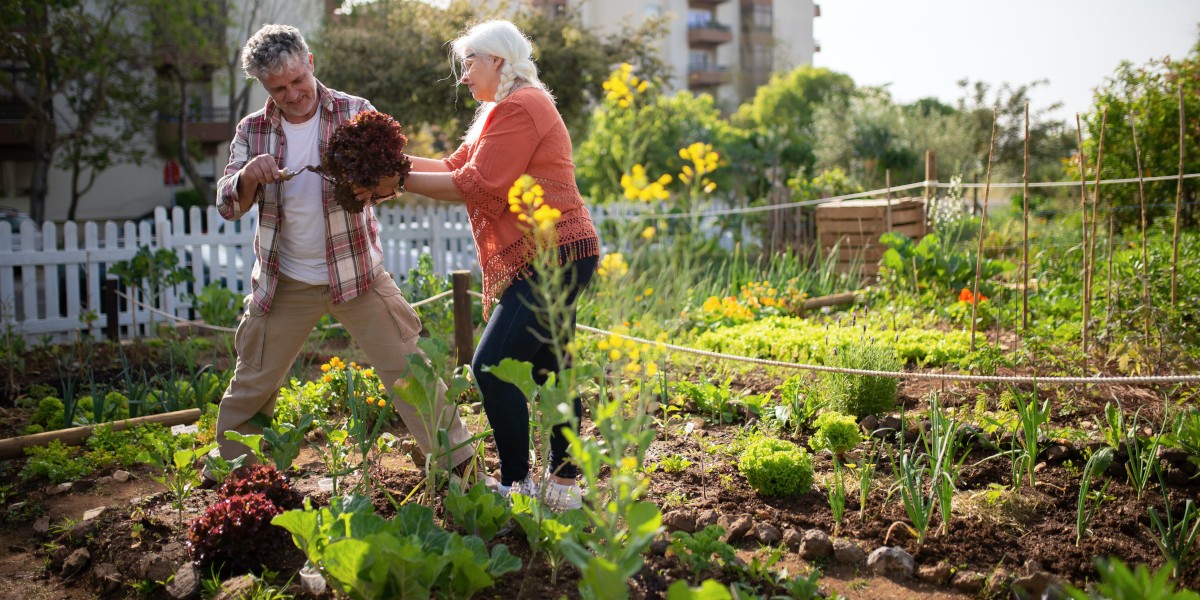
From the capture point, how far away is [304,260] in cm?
309

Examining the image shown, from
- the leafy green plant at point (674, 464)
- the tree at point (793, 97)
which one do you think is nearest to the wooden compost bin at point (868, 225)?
the leafy green plant at point (674, 464)

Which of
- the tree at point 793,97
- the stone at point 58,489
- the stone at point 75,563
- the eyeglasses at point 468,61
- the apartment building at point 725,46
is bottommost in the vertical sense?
the stone at point 75,563

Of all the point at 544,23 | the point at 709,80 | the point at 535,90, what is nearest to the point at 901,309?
the point at 535,90

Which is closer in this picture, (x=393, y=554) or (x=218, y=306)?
(x=393, y=554)

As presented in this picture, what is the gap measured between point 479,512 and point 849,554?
1.07m

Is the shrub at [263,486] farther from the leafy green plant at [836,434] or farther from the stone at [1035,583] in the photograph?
the stone at [1035,583]

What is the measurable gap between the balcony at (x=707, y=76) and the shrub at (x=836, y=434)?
4190 centimetres

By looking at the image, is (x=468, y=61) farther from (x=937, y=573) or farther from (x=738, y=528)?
(x=937, y=573)

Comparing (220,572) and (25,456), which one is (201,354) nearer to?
(25,456)

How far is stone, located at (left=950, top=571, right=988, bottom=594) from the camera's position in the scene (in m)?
2.33

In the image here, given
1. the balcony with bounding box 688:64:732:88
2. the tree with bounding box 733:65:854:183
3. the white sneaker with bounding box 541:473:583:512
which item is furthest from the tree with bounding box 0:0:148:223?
the balcony with bounding box 688:64:732:88

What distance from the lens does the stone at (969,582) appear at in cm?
233

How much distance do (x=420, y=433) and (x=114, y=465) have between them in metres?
1.60

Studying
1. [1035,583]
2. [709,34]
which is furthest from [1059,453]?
[709,34]
